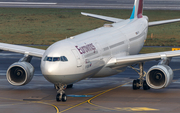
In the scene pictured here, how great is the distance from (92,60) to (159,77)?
512cm

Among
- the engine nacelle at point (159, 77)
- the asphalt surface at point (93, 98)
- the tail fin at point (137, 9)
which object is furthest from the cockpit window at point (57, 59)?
the tail fin at point (137, 9)

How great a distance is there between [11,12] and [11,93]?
2580 inches

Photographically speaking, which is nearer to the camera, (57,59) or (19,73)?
(57,59)

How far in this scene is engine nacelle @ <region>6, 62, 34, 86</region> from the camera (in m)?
27.4

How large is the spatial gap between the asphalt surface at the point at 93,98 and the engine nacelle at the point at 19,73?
3.09 ft

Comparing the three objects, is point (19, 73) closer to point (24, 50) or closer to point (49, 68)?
point (24, 50)

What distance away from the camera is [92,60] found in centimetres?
2556

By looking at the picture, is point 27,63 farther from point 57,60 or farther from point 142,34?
point 142,34

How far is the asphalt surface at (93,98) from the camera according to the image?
75.8ft

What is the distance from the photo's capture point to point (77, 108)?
2319cm

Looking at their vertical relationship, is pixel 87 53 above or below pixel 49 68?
above

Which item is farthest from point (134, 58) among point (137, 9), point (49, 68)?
point (137, 9)

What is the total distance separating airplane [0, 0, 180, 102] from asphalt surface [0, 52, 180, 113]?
0.97 meters

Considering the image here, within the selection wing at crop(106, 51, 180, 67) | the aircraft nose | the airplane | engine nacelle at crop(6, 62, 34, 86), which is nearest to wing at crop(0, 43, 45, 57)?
the airplane
